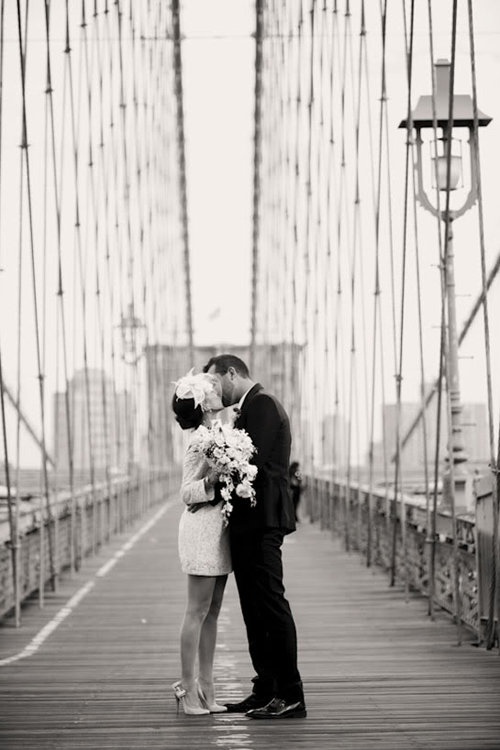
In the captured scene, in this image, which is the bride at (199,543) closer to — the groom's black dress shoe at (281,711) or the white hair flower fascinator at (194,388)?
the white hair flower fascinator at (194,388)

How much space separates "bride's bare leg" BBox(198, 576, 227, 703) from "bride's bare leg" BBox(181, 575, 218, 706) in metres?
0.04

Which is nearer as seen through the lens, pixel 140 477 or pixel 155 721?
pixel 155 721

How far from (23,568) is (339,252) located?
28.8ft

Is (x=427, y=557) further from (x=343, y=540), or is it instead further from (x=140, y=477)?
(x=140, y=477)

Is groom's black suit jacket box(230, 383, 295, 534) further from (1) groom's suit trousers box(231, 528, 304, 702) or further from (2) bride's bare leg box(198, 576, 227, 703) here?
(2) bride's bare leg box(198, 576, 227, 703)

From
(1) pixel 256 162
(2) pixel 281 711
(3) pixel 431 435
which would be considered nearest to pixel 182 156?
(1) pixel 256 162

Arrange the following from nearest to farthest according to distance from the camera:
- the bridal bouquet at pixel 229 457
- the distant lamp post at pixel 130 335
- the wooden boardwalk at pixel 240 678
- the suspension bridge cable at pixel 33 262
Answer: the wooden boardwalk at pixel 240 678, the bridal bouquet at pixel 229 457, the suspension bridge cable at pixel 33 262, the distant lamp post at pixel 130 335

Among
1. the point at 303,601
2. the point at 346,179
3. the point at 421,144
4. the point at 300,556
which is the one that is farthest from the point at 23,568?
the point at 346,179

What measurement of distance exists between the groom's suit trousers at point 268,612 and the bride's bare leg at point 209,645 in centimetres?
10

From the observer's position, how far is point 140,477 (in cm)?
1964

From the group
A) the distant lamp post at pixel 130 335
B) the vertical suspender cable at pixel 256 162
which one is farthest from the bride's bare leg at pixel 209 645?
the vertical suspender cable at pixel 256 162

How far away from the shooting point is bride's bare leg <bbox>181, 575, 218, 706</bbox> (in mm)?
4078

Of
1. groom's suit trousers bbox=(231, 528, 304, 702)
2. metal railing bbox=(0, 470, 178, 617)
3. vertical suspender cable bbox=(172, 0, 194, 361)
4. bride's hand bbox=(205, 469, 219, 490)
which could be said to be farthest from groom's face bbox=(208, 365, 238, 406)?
vertical suspender cable bbox=(172, 0, 194, 361)

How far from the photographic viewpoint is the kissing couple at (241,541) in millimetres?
4039
